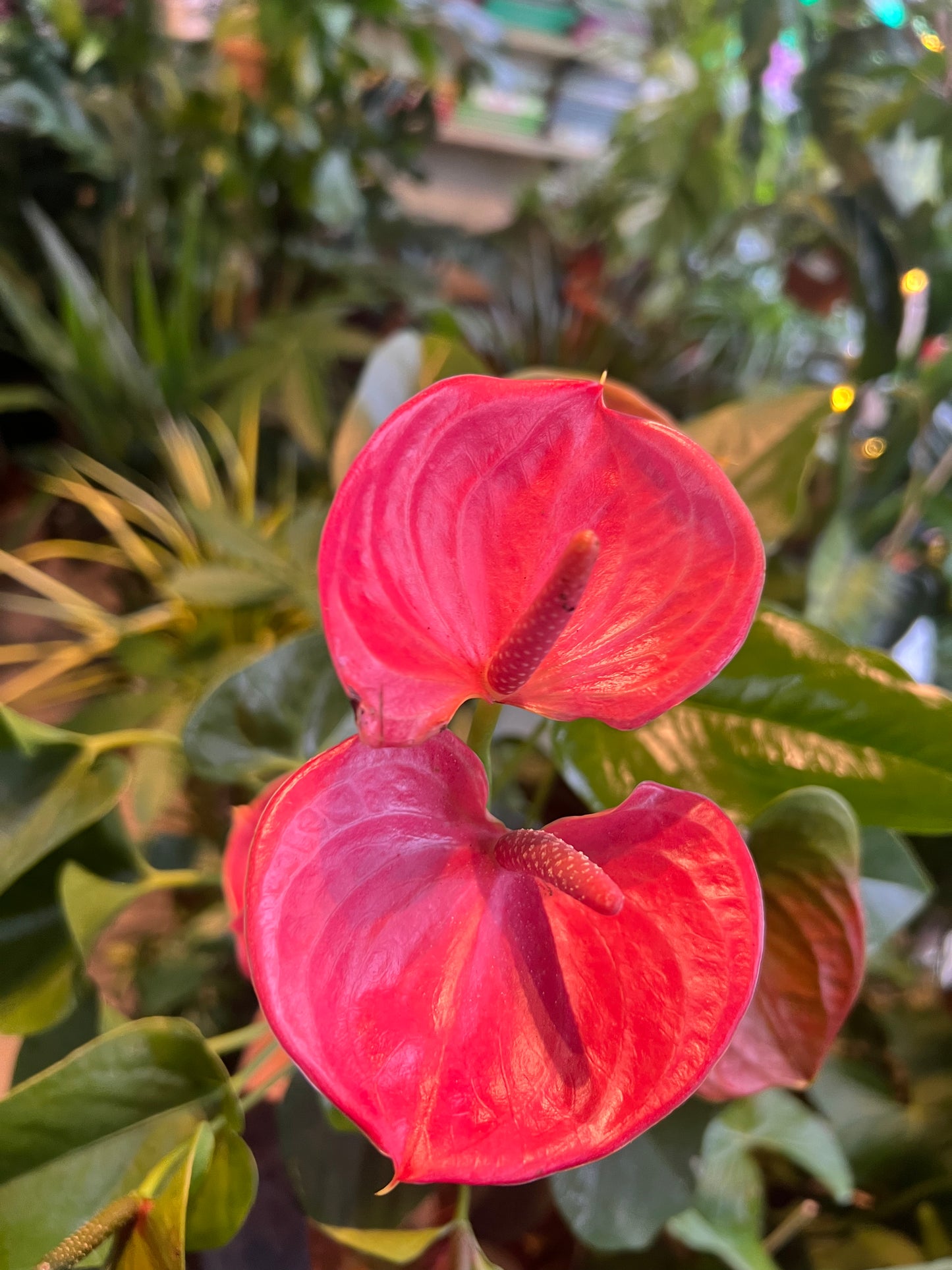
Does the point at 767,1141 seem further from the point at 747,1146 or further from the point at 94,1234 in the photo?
the point at 94,1234

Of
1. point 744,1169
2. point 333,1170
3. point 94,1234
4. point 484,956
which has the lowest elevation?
point 744,1169

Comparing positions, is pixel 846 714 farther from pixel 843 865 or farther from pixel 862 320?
pixel 862 320

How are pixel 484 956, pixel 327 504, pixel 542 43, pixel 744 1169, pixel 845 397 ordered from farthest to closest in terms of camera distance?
pixel 542 43, pixel 327 504, pixel 845 397, pixel 744 1169, pixel 484 956

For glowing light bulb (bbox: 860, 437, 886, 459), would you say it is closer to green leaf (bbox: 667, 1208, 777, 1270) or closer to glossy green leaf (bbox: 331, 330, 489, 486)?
glossy green leaf (bbox: 331, 330, 489, 486)

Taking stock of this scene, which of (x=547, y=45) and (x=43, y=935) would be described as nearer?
(x=43, y=935)

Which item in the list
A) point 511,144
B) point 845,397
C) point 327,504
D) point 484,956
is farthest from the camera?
point 511,144

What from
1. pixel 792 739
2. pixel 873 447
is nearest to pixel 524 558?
pixel 792 739

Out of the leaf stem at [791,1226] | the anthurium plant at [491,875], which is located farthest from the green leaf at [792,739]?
the leaf stem at [791,1226]

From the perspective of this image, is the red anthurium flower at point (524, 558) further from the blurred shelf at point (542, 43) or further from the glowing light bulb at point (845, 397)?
the blurred shelf at point (542, 43)
